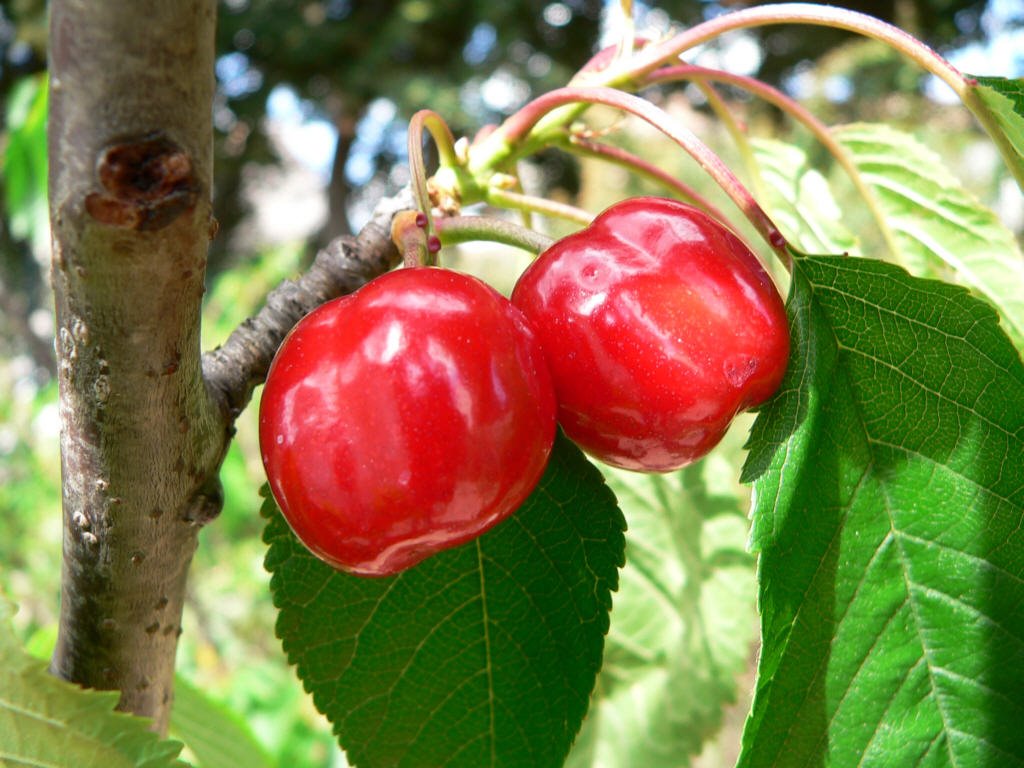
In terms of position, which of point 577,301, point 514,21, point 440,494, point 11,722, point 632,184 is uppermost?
point 514,21

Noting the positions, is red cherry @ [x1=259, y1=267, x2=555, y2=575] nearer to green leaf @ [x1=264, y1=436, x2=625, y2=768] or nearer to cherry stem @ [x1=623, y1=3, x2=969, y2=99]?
green leaf @ [x1=264, y1=436, x2=625, y2=768]

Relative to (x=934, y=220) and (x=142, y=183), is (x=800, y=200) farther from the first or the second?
(x=142, y=183)

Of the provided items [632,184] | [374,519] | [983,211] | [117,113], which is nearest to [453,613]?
[374,519]

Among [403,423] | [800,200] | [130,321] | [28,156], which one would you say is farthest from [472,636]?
[28,156]

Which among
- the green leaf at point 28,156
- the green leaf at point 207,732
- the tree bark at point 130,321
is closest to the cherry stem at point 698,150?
the tree bark at point 130,321

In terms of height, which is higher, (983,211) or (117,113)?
(983,211)

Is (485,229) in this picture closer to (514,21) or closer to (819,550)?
(819,550)

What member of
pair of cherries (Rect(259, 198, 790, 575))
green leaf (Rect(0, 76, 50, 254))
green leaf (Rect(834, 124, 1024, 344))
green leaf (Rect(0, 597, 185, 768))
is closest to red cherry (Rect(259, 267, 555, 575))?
pair of cherries (Rect(259, 198, 790, 575))
